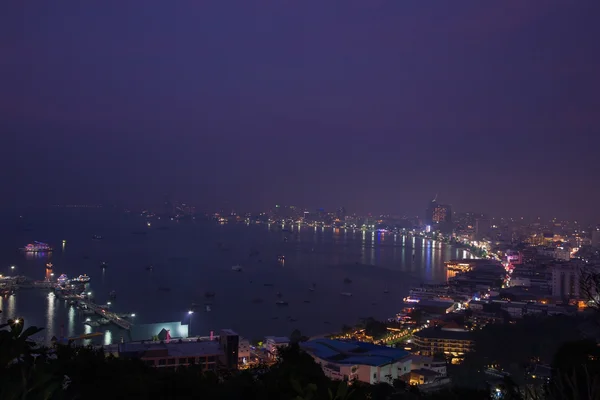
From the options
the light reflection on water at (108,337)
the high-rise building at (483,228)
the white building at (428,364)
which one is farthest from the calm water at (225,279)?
the high-rise building at (483,228)

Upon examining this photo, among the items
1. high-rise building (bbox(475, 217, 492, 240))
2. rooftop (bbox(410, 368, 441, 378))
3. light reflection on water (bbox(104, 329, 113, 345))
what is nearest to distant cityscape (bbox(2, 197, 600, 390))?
rooftop (bbox(410, 368, 441, 378))

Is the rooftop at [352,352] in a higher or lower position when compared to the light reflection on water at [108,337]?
higher

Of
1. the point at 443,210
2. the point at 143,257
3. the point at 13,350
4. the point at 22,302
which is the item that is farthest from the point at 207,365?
the point at 443,210

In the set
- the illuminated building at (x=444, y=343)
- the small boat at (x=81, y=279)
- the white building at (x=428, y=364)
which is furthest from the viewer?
the small boat at (x=81, y=279)

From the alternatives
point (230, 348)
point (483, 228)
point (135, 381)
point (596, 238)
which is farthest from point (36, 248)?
point (483, 228)

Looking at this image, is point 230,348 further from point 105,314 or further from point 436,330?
point 105,314

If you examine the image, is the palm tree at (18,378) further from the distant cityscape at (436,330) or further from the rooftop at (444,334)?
the rooftop at (444,334)

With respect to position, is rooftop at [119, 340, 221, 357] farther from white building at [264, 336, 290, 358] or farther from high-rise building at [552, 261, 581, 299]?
high-rise building at [552, 261, 581, 299]
